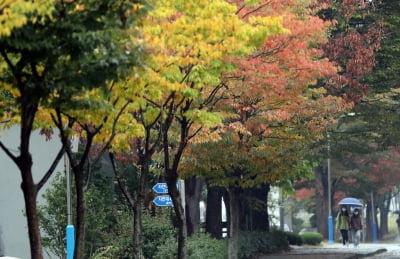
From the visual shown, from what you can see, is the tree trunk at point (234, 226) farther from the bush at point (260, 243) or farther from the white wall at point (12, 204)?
the white wall at point (12, 204)

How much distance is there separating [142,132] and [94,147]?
1074 cm

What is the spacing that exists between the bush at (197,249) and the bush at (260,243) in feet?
8.76

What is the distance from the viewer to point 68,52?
10.6 metres

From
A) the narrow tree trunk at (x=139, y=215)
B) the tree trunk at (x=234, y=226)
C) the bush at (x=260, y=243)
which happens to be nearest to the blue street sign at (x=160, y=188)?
the tree trunk at (x=234, y=226)

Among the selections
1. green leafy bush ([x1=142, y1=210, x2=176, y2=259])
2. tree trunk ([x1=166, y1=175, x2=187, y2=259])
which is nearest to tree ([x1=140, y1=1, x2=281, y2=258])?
tree trunk ([x1=166, y1=175, x2=187, y2=259])

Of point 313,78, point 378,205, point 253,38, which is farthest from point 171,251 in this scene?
point 378,205

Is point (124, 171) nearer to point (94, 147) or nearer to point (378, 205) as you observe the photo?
point (94, 147)

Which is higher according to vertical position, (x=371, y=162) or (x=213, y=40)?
(x=371, y=162)

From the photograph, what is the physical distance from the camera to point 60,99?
1107cm

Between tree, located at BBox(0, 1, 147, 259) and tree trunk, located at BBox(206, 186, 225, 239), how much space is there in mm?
20503

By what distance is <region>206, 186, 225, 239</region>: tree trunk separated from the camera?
3145 cm

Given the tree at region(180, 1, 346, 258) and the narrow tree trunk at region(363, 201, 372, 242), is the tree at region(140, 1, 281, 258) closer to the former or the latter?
the tree at region(180, 1, 346, 258)

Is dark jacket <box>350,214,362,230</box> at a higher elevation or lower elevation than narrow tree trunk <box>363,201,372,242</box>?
lower

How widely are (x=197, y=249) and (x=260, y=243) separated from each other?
719cm
